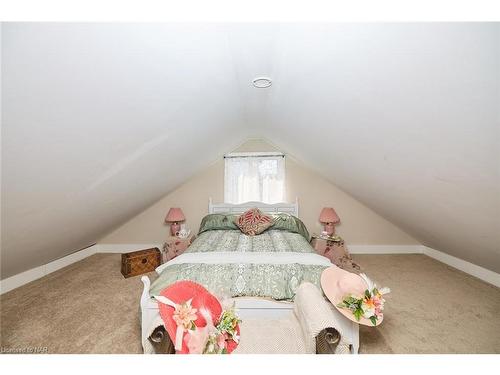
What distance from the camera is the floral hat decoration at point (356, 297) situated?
5.27ft

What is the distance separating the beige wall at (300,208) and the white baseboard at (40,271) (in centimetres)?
53

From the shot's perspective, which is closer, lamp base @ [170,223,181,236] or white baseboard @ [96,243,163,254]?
lamp base @ [170,223,181,236]

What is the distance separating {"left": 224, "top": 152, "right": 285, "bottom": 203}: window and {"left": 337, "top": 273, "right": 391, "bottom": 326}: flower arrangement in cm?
339

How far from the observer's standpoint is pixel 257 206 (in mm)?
4941

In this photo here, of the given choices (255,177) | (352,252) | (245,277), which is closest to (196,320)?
(245,277)

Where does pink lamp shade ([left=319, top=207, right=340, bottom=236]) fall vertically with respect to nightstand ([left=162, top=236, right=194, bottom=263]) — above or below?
above

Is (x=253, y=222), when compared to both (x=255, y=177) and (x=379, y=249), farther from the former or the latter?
(x=379, y=249)

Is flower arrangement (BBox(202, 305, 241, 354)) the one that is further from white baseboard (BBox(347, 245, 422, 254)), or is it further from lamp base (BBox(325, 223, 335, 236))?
white baseboard (BBox(347, 245, 422, 254))

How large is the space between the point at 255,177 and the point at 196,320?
390 cm

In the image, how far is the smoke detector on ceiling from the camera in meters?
2.44

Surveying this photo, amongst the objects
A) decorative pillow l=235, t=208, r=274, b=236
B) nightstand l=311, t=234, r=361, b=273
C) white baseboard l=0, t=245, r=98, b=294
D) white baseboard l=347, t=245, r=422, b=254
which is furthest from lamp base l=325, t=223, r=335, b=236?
white baseboard l=0, t=245, r=98, b=294

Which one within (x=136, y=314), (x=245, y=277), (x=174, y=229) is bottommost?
(x=136, y=314)

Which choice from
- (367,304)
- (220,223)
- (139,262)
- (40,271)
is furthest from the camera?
(220,223)
